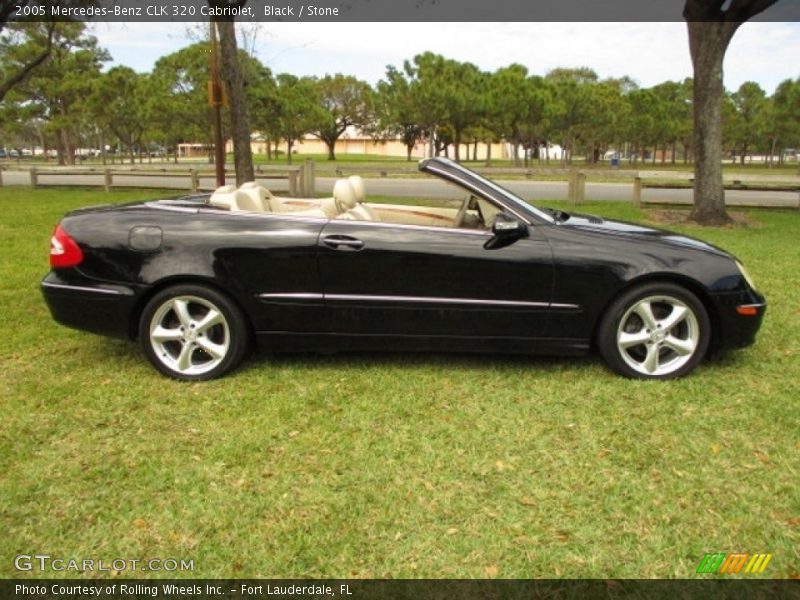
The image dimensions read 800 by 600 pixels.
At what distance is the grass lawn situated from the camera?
2385 mm

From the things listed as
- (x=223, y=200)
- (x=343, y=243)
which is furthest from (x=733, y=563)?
(x=223, y=200)

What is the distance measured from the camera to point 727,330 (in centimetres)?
391

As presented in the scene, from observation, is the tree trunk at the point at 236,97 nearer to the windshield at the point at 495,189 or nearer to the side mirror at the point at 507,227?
the windshield at the point at 495,189

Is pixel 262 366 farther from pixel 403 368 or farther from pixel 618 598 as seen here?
pixel 618 598

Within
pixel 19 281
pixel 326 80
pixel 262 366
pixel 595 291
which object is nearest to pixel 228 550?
pixel 262 366

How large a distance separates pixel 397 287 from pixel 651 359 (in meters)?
1.64

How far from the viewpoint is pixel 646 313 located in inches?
152

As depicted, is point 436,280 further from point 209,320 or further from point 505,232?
point 209,320

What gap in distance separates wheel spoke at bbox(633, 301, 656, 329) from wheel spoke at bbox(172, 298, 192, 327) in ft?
9.07

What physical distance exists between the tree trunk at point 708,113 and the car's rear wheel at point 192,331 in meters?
10.2

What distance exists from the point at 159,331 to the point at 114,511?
4.96 ft

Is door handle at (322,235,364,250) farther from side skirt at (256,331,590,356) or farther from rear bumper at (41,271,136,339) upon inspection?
rear bumper at (41,271,136,339)

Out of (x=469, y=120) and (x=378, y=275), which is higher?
(x=469, y=120)
